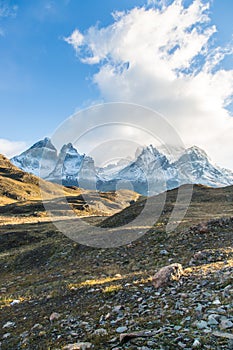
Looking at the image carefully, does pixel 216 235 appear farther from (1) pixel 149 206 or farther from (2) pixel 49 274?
(1) pixel 149 206

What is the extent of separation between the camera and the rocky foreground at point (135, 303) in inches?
291

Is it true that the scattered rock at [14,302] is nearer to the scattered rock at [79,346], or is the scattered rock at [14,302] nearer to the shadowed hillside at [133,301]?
the shadowed hillside at [133,301]

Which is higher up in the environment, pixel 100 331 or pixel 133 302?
pixel 133 302

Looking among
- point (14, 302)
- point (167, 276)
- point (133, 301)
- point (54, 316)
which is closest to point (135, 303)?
point (133, 301)

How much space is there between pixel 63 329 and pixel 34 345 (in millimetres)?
1064

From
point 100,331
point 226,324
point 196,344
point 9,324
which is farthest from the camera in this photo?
point 9,324

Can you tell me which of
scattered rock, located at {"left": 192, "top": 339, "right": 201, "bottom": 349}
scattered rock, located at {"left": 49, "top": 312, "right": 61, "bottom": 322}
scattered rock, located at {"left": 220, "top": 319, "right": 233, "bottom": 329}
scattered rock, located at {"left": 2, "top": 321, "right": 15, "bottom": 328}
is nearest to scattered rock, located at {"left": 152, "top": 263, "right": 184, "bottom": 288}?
scattered rock, located at {"left": 49, "top": 312, "right": 61, "bottom": 322}

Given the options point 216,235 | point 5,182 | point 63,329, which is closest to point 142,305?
point 63,329

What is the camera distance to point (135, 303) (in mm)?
10672

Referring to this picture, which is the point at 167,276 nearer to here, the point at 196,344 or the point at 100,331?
the point at 100,331

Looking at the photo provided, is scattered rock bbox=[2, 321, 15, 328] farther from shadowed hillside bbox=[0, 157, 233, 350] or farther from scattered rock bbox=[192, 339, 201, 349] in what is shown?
scattered rock bbox=[192, 339, 201, 349]

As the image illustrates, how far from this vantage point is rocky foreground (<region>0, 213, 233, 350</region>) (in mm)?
7387

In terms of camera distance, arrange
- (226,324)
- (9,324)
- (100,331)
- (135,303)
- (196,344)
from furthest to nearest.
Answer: (9,324), (135,303), (100,331), (226,324), (196,344)

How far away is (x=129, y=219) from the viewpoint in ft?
134
